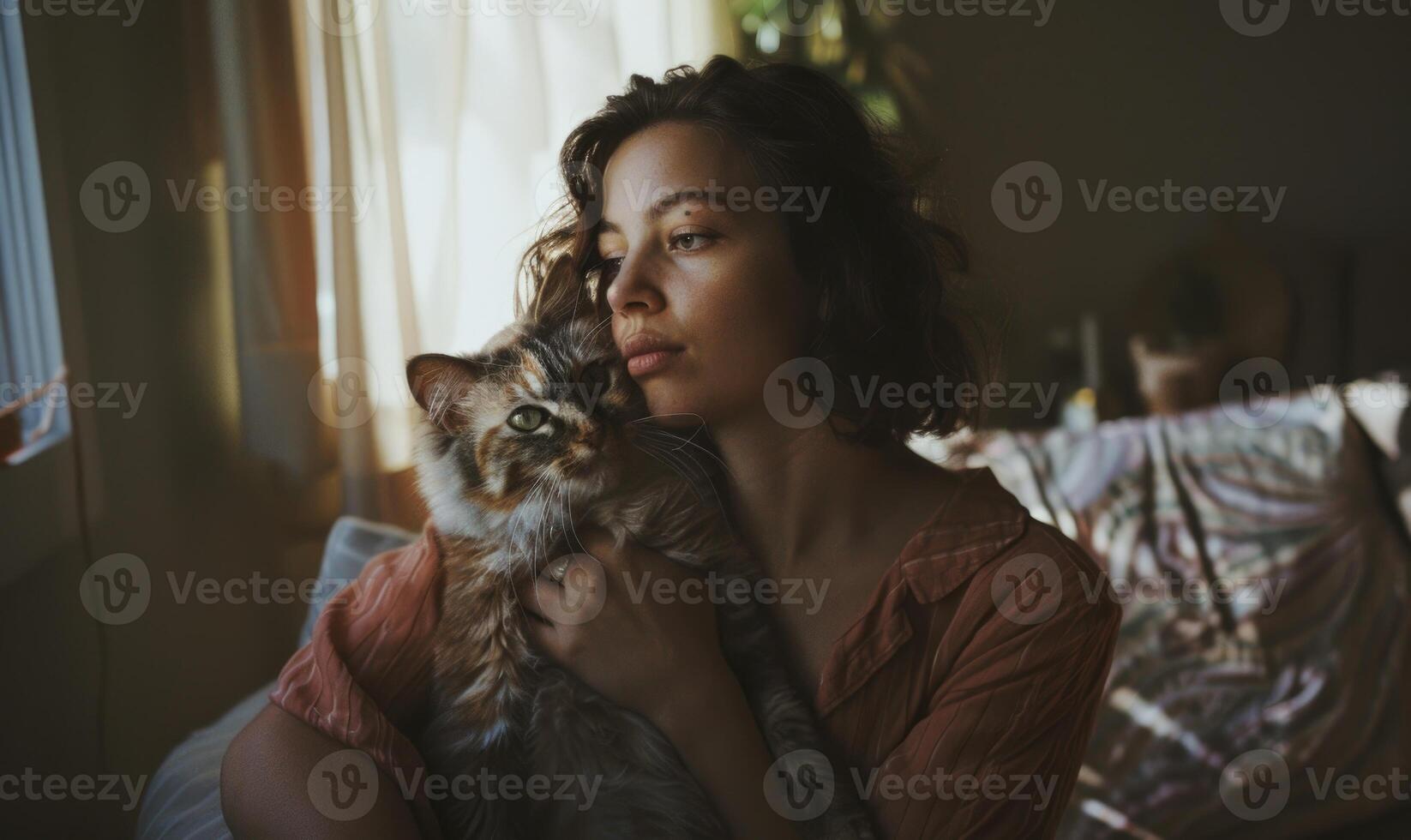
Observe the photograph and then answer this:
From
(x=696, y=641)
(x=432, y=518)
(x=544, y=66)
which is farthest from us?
(x=544, y=66)

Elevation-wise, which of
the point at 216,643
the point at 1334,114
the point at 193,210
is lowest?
Answer: the point at 216,643

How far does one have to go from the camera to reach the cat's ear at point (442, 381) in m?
0.94

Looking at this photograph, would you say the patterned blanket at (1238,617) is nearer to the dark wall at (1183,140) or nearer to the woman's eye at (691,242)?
the dark wall at (1183,140)

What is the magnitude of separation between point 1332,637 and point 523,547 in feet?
6.50

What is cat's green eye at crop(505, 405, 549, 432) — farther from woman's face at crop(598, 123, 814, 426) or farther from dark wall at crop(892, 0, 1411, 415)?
dark wall at crop(892, 0, 1411, 415)

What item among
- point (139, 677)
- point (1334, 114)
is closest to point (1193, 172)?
point (1334, 114)

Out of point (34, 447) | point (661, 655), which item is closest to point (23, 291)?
point (34, 447)

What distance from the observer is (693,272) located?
0.88 meters

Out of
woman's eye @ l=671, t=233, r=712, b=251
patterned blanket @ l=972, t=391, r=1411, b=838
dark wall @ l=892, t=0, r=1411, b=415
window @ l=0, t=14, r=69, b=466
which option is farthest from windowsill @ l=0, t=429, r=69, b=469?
dark wall @ l=892, t=0, r=1411, b=415

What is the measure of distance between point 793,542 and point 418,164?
1622 mm

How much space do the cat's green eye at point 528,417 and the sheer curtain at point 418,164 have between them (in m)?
1.03

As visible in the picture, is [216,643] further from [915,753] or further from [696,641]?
[915,753]

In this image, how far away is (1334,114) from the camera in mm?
3309

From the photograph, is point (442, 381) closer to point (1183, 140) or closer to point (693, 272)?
point (693, 272)
